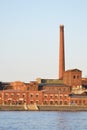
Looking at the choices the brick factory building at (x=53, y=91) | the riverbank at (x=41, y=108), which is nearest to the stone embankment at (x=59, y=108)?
the riverbank at (x=41, y=108)

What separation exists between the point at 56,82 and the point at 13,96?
730 inches

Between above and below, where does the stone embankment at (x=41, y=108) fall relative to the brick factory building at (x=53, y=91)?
below

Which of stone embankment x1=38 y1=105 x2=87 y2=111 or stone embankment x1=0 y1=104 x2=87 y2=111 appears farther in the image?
stone embankment x1=38 y1=105 x2=87 y2=111

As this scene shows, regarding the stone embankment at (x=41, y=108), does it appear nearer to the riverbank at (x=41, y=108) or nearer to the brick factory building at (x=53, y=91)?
the riverbank at (x=41, y=108)

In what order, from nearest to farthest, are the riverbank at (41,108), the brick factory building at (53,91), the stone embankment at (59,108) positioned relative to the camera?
the riverbank at (41,108) < the stone embankment at (59,108) < the brick factory building at (53,91)

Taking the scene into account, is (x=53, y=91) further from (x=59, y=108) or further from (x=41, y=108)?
(x=41, y=108)

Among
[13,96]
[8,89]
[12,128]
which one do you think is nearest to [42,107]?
[13,96]

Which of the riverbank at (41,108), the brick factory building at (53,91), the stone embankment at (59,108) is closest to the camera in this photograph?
the riverbank at (41,108)

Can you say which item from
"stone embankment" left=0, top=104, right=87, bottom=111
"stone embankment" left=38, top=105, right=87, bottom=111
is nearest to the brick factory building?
"stone embankment" left=0, top=104, right=87, bottom=111

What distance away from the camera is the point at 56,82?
449 ft

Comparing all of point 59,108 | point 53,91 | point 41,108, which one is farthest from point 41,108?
point 53,91

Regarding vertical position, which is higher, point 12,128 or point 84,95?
point 84,95

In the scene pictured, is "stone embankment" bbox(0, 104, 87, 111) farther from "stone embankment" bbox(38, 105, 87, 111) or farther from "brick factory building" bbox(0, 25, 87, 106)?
"brick factory building" bbox(0, 25, 87, 106)

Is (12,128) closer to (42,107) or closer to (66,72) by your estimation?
(42,107)
